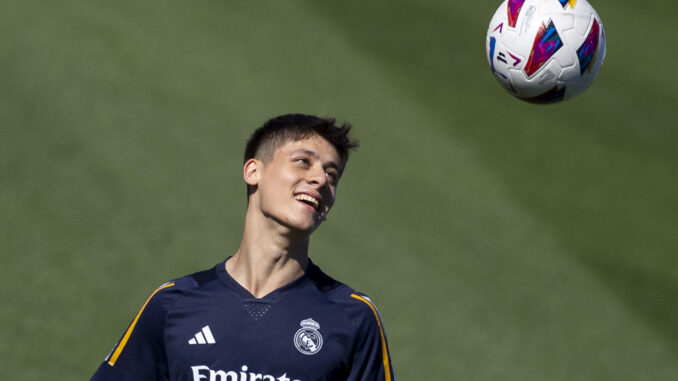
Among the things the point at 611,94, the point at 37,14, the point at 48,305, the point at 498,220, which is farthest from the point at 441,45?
the point at 48,305

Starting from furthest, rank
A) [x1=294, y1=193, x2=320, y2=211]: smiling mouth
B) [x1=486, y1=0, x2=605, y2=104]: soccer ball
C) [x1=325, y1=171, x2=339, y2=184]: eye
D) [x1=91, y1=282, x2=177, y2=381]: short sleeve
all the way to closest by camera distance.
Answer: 1. [x1=486, y1=0, x2=605, y2=104]: soccer ball
2. [x1=325, y1=171, x2=339, y2=184]: eye
3. [x1=294, y1=193, x2=320, y2=211]: smiling mouth
4. [x1=91, y1=282, x2=177, y2=381]: short sleeve

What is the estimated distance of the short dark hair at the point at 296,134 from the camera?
5.24 meters

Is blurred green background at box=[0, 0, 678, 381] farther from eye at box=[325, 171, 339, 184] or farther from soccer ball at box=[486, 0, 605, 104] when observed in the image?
eye at box=[325, 171, 339, 184]

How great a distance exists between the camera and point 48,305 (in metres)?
8.64

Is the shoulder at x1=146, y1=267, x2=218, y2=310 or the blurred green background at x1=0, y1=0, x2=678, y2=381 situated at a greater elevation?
the blurred green background at x1=0, y1=0, x2=678, y2=381

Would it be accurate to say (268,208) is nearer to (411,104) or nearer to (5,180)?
(5,180)

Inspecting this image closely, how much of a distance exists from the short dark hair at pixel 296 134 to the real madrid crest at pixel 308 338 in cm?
85

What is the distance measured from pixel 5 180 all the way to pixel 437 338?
4.19 m

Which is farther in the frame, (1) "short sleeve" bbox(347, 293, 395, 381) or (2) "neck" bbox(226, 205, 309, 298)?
(2) "neck" bbox(226, 205, 309, 298)

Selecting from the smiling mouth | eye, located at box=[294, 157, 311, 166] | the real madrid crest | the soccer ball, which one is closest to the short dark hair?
eye, located at box=[294, 157, 311, 166]

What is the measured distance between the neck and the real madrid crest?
0.86 feet

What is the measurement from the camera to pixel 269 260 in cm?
507

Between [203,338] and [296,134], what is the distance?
1.15 meters

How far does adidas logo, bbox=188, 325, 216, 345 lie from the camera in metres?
4.87
